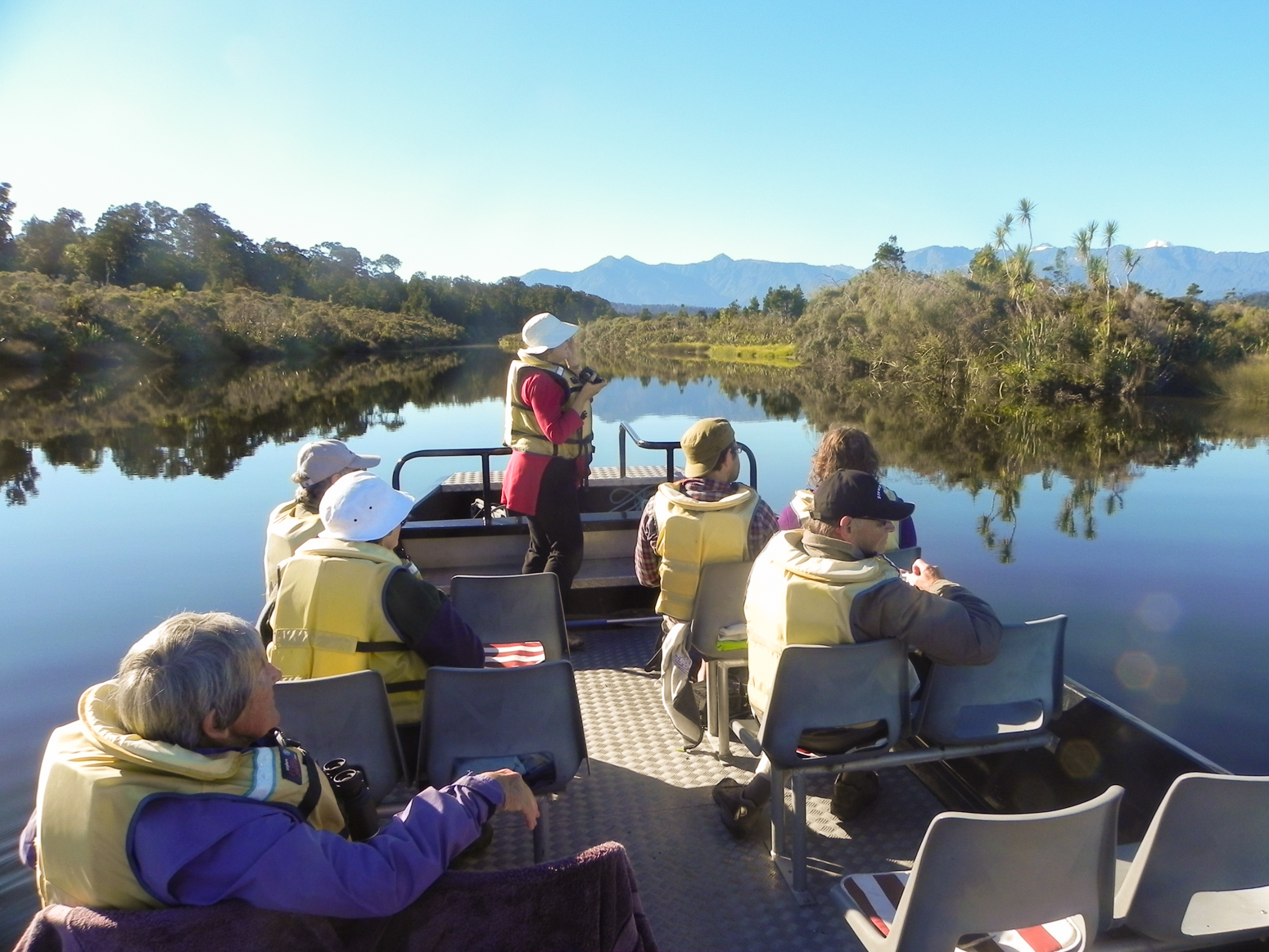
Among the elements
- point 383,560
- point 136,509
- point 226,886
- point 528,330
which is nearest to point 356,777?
point 226,886

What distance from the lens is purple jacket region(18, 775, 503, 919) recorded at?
121 centimetres

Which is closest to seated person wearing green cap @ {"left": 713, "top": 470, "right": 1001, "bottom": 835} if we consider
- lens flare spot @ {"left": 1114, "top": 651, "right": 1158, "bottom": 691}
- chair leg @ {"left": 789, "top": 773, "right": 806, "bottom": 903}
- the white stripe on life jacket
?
chair leg @ {"left": 789, "top": 773, "right": 806, "bottom": 903}

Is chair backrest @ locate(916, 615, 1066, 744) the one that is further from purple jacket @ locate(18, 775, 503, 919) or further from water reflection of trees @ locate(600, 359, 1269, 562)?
water reflection of trees @ locate(600, 359, 1269, 562)

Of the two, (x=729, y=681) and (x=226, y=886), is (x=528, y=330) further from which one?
(x=226, y=886)

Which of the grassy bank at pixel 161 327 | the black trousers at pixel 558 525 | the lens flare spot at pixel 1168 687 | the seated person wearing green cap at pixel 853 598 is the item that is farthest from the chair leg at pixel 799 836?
the grassy bank at pixel 161 327

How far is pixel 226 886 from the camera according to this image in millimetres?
1229

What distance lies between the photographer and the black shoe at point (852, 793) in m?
2.83

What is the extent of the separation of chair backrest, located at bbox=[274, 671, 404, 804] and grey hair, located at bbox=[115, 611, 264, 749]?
2.30 ft

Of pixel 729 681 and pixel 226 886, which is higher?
pixel 226 886

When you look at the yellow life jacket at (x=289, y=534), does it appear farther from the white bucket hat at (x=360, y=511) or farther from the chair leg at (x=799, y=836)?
the chair leg at (x=799, y=836)

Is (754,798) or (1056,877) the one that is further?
(754,798)

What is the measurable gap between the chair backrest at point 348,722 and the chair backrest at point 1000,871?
1.24m

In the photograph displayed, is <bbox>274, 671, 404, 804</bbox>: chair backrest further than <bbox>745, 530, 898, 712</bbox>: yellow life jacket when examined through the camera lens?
No

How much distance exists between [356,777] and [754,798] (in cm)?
140
